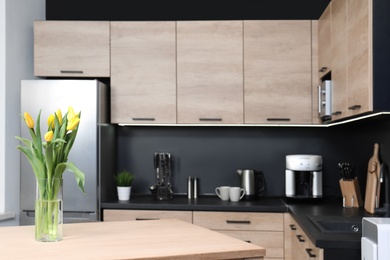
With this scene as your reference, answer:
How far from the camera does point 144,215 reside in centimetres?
417

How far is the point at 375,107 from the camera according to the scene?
2803mm

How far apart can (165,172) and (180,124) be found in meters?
0.48

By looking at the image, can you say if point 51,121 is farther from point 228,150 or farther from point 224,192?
point 228,150

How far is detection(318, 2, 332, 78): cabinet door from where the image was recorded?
3928mm

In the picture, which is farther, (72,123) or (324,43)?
(324,43)

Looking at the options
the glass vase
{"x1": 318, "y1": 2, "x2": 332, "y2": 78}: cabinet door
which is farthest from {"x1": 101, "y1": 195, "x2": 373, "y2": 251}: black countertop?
the glass vase

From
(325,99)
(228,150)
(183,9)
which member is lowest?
(228,150)

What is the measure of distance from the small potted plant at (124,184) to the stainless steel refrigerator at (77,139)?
0.24 meters

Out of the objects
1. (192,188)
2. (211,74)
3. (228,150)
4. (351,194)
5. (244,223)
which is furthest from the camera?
(228,150)

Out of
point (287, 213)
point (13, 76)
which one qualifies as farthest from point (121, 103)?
point (287, 213)

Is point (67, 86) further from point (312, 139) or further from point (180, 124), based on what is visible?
point (312, 139)

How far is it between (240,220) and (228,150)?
835 millimetres

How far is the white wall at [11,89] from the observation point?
4.21 metres

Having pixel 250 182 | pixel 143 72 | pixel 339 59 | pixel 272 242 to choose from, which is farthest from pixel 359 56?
pixel 143 72
